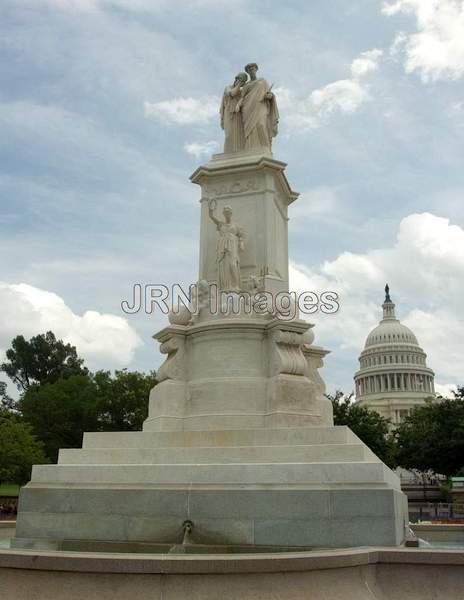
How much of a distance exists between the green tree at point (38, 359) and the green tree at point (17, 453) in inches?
1027

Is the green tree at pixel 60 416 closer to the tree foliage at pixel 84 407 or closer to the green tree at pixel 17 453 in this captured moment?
the tree foliage at pixel 84 407

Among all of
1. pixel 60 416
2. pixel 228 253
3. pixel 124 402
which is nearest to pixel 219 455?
pixel 228 253

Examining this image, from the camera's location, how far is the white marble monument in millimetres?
10141

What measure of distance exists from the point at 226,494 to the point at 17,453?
36879mm

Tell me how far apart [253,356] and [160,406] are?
2.36 metres

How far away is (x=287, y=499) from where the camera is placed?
10172mm

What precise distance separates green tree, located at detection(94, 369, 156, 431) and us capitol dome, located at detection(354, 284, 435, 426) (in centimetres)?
8713

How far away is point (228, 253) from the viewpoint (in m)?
15.1

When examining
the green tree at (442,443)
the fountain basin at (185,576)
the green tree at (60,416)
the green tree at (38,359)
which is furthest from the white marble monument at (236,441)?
the green tree at (38,359)

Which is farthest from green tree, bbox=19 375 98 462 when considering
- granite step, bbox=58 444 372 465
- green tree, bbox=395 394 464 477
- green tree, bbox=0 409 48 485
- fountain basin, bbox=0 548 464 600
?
fountain basin, bbox=0 548 464 600

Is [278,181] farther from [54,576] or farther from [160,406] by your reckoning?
[54,576]

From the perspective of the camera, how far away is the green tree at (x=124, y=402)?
50.5 m

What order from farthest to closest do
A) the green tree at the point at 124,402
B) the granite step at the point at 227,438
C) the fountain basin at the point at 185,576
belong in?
the green tree at the point at 124,402
the granite step at the point at 227,438
the fountain basin at the point at 185,576

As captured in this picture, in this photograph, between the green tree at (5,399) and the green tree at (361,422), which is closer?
the green tree at (361,422)
